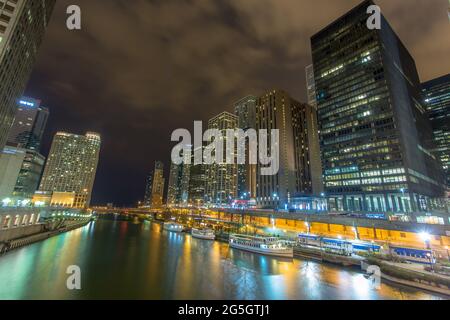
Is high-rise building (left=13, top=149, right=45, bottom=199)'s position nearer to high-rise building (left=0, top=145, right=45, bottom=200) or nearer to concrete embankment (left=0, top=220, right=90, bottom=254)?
high-rise building (left=0, top=145, right=45, bottom=200)

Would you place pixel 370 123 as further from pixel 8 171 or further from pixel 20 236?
pixel 8 171

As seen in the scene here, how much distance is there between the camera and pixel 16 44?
55.8 meters

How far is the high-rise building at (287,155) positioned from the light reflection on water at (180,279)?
105 metres

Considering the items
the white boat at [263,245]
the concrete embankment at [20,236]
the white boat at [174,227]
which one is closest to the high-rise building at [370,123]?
the white boat at [263,245]

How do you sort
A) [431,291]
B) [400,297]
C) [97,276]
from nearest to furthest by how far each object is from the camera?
[400,297] → [431,291] → [97,276]

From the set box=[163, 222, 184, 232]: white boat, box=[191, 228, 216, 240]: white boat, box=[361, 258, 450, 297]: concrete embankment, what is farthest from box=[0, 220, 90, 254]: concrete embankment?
box=[361, 258, 450, 297]: concrete embankment

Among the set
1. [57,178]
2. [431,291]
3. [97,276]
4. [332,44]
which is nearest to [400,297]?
[431,291]

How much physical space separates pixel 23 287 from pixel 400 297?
167 ft

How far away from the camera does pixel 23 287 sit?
28.1 m

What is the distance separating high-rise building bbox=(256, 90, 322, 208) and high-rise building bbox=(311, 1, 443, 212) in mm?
34332

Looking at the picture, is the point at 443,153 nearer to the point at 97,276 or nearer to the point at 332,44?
the point at 332,44

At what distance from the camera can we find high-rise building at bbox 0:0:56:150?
50.8 metres

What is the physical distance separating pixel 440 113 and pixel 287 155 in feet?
443
